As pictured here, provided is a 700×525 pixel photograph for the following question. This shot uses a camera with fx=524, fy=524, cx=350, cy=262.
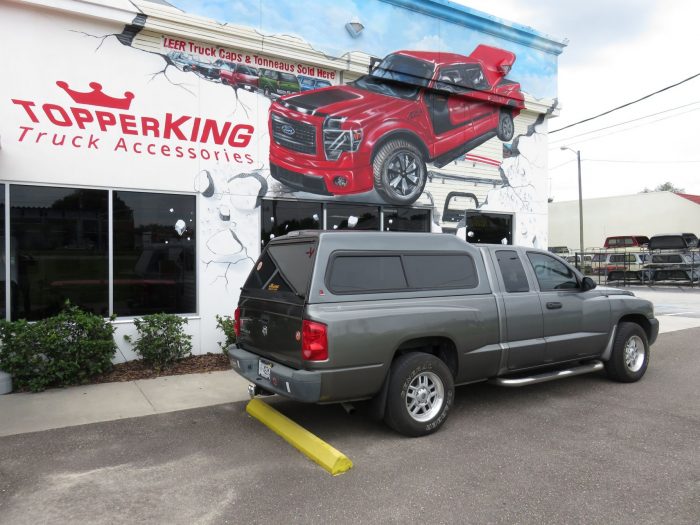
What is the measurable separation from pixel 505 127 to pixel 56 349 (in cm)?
1002

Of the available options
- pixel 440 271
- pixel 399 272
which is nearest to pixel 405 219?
pixel 440 271

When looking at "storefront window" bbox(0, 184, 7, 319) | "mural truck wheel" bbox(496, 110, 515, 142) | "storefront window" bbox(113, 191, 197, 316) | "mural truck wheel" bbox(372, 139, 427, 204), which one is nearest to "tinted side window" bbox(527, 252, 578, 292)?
"mural truck wheel" bbox(372, 139, 427, 204)

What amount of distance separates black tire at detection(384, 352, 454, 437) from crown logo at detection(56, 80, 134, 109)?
5681mm

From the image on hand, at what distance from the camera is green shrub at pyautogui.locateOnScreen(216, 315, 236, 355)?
308 inches

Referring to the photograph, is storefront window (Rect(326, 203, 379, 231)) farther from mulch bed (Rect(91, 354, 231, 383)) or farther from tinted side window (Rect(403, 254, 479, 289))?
tinted side window (Rect(403, 254, 479, 289))

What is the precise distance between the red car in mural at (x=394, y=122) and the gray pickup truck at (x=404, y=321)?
410 centimetres

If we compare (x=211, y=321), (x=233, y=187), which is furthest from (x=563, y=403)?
(x=233, y=187)

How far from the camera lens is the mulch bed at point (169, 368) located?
695 cm

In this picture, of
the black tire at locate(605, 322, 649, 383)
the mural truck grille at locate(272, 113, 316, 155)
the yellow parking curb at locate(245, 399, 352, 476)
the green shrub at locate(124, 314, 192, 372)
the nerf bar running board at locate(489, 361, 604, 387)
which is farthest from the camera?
the mural truck grille at locate(272, 113, 316, 155)

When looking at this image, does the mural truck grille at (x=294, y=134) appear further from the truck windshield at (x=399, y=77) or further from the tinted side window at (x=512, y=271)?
the tinted side window at (x=512, y=271)

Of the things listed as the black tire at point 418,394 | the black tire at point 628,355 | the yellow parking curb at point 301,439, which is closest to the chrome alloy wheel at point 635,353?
the black tire at point 628,355

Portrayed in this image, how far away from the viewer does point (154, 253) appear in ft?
25.8

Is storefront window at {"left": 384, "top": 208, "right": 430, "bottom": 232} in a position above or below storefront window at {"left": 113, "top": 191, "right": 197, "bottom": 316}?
above

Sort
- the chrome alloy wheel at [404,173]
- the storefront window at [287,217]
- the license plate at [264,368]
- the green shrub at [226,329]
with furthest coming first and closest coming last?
the chrome alloy wheel at [404,173] < the storefront window at [287,217] < the green shrub at [226,329] < the license plate at [264,368]
